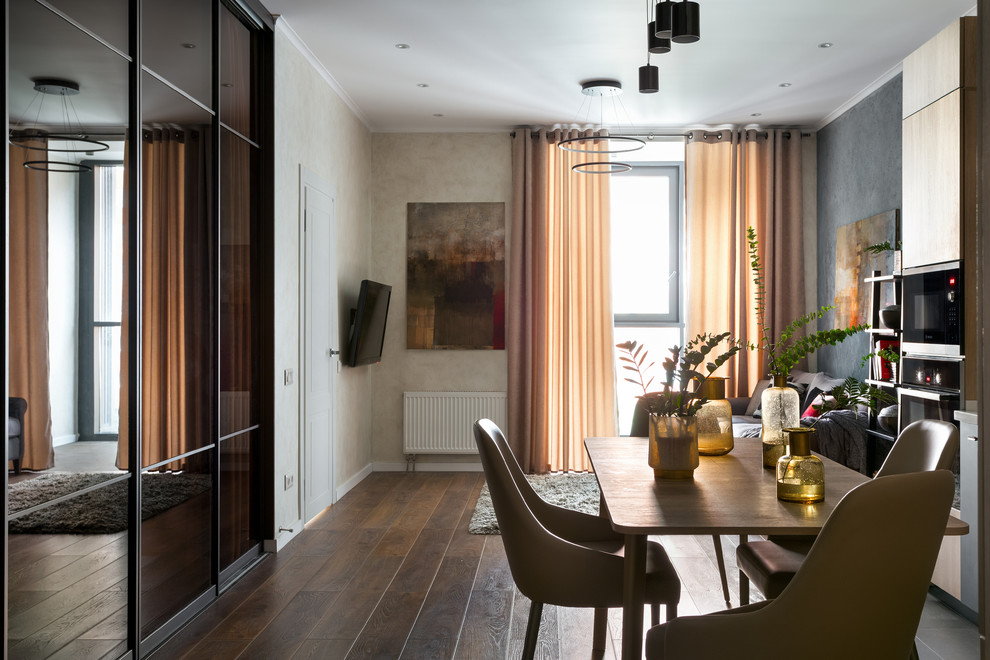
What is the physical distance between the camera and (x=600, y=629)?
2846mm

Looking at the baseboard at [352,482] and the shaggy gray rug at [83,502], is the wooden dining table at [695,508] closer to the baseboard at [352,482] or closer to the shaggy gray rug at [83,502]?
the shaggy gray rug at [83,502]

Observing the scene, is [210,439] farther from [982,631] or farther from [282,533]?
[982,631]

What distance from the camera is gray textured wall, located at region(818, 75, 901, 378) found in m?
5.09

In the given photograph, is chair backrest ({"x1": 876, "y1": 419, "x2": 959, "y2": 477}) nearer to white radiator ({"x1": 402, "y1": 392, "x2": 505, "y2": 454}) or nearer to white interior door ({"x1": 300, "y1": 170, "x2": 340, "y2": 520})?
white interior door ({"x1": 300, "y1": 170, "x2": 340, "y2": 520})

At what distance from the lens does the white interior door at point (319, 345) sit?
187 inches

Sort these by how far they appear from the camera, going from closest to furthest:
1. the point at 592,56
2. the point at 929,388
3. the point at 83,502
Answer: the point at 83,502
the point at 929,388
the point at 592,56

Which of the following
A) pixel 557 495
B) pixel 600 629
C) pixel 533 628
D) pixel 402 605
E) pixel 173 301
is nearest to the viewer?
pixel 533 628

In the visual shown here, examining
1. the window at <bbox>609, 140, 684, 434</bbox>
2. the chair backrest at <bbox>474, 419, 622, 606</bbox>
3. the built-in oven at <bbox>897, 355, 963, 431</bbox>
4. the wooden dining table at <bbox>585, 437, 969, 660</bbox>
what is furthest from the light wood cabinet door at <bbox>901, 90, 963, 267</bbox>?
the window at <bbox>609, 140, 684, 434</bbox>

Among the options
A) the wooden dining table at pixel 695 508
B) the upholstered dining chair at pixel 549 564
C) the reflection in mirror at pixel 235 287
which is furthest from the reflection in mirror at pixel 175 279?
the wooden dining table at pixel 695 508

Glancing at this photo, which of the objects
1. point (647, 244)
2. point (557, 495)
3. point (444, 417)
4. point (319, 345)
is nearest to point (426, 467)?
point (444, 417)

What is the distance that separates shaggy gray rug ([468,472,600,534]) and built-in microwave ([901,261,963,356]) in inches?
86.4

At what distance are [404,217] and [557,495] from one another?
2.77 m

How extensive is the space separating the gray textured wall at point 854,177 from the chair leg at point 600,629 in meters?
3.51

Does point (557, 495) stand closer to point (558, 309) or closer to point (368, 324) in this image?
point (558, 309)
